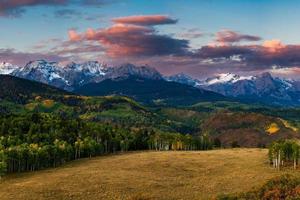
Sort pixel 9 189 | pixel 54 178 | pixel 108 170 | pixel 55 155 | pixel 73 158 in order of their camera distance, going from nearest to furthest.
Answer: pixel 9 189 < pixel 54 178 < pixel 108 170 < pixel 55 155 < pixel 73 158

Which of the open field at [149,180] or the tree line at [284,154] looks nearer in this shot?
the open field at [149,180]

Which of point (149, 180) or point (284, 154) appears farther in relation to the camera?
point (284, 154)

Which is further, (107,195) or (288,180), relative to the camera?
(107,195)

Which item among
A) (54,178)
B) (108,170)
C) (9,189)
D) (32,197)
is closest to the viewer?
(32,197)

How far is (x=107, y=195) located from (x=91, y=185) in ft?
47.6

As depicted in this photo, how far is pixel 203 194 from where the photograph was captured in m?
97.0

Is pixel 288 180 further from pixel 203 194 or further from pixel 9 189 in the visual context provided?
pixel 9 189

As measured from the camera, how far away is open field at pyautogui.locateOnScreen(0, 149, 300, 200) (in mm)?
98312

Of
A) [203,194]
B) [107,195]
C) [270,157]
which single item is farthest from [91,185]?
[270,157]

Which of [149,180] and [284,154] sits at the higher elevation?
[284,154]

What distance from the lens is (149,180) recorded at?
4697 inches

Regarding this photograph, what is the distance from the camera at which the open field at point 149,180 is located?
98312mm

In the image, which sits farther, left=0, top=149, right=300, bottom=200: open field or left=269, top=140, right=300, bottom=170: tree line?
left=269, top=140, right=300, bottom=170: tree line

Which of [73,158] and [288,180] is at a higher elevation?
[288,180]
